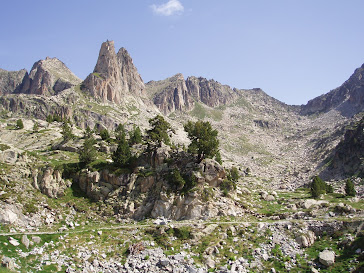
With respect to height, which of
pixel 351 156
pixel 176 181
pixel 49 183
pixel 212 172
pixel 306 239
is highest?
pixel 351 156

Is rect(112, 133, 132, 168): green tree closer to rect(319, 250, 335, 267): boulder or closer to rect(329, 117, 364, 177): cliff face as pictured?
rect(319, 250, 335, 267): boulder

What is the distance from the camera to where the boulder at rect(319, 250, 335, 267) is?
30573mm

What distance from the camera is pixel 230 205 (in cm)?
4862

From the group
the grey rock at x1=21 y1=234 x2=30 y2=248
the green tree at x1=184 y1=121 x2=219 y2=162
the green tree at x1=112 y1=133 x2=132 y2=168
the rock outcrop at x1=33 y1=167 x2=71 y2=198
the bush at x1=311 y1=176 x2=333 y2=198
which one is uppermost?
the green tree at x1=184 y1=121 x2=219 y2=162

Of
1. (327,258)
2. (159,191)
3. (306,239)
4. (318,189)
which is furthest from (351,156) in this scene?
(159,191)

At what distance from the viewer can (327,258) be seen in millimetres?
30922

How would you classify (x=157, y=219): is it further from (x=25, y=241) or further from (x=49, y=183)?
(x=49, y=183)

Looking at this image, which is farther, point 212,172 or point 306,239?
point 212,172

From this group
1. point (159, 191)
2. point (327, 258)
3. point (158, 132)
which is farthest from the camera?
point (158, 132)

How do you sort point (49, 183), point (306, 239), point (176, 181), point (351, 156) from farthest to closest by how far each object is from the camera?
1. point (351, 156)
2. point (176, 181)
3. point (49, 183)
4. point (306, 239)

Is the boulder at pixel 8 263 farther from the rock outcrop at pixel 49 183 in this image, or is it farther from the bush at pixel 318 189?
the bush at pixel 318 189

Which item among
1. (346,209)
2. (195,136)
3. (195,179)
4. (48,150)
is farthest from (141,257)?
(48,150)

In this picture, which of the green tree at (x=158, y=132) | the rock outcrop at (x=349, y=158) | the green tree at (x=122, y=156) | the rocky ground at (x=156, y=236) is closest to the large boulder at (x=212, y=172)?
the rocky ground at (x=156, y=236)

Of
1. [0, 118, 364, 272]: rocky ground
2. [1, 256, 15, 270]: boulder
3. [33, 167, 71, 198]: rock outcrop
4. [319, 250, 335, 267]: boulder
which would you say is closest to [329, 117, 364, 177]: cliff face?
[0, 118, 364, 272]: rocky ground
